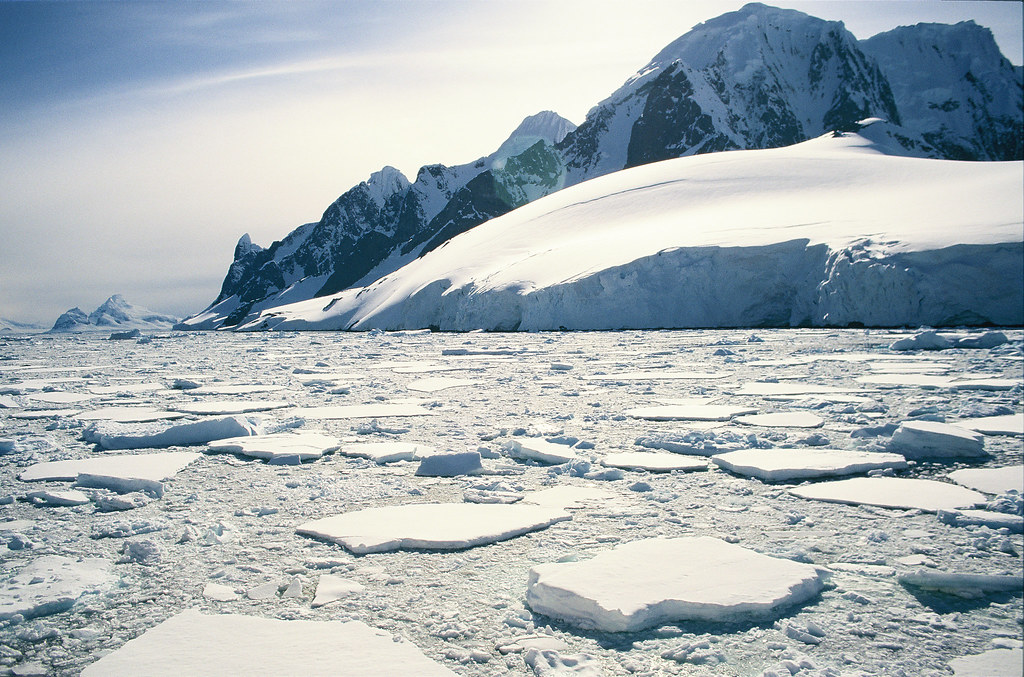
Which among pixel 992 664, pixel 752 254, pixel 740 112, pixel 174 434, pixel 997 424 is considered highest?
pixel 740 112

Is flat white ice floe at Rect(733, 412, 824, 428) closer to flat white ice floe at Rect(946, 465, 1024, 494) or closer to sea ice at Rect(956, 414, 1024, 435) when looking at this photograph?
sea ice at Rect(956, 414, 1024, 435)

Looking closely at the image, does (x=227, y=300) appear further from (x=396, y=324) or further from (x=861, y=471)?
(x=861, y=471)


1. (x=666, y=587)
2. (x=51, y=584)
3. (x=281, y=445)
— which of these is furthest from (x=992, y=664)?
(x=281, y=445)

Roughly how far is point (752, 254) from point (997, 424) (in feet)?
63.1

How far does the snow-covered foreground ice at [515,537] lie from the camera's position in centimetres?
186

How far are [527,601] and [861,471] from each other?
8.04 ft

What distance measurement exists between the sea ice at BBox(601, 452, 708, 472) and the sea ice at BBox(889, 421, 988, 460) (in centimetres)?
122

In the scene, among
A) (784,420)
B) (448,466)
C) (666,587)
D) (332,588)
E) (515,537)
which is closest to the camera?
(666,587)

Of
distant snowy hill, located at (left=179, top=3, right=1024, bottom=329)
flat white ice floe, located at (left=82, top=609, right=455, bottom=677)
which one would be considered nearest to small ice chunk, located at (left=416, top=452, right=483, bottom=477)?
flat white ice floe, located at (left=82, top=609, right=455, bottom=677)

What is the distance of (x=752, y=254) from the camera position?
2312 cm

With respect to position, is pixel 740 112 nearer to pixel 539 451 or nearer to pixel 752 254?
pixel 752 254

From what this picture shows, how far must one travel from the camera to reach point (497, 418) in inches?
231

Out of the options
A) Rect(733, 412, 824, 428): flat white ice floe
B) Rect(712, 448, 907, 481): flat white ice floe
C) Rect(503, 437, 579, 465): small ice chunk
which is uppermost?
Rect(503, 437, 579, 465): small ice chunk

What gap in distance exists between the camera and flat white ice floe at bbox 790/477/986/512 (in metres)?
3.02
